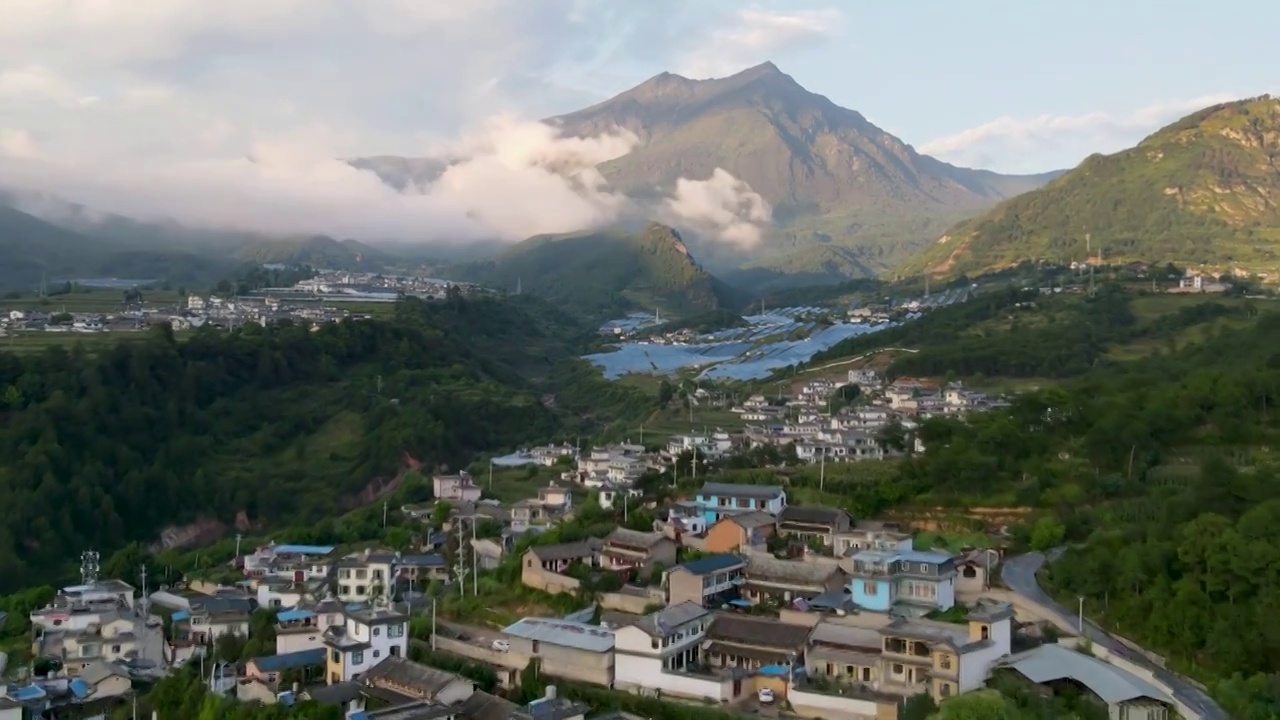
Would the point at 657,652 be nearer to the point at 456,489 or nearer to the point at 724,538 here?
the point at 724,538

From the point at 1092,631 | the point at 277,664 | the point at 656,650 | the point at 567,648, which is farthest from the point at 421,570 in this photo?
the point at 1092,631

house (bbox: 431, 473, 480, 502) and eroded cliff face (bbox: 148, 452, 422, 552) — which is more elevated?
house (bbox: 431, 473, 480, 502)

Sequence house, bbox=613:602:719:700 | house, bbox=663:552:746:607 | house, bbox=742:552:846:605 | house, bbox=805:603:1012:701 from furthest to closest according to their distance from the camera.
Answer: house, bbox=742:552:846:605 → house, bbox=663:552:746:607 → house, bbox=613:602:719:700 → house, bbox=805:603:1012:701

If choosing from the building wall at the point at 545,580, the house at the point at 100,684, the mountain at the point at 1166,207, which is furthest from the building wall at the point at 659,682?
the mountain at the point at 1166,207

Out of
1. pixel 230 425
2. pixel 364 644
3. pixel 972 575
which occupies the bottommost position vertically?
pixel 364 644

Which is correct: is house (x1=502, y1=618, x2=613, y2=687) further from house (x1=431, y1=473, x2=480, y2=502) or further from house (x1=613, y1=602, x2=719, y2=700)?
house (x1=431, y1=473, x2=480, y2=502)

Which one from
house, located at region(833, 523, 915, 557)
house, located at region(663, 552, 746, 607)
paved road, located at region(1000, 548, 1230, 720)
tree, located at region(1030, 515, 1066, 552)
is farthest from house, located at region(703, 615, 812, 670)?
tree, located at region(1030, 515, 1066, 552)
